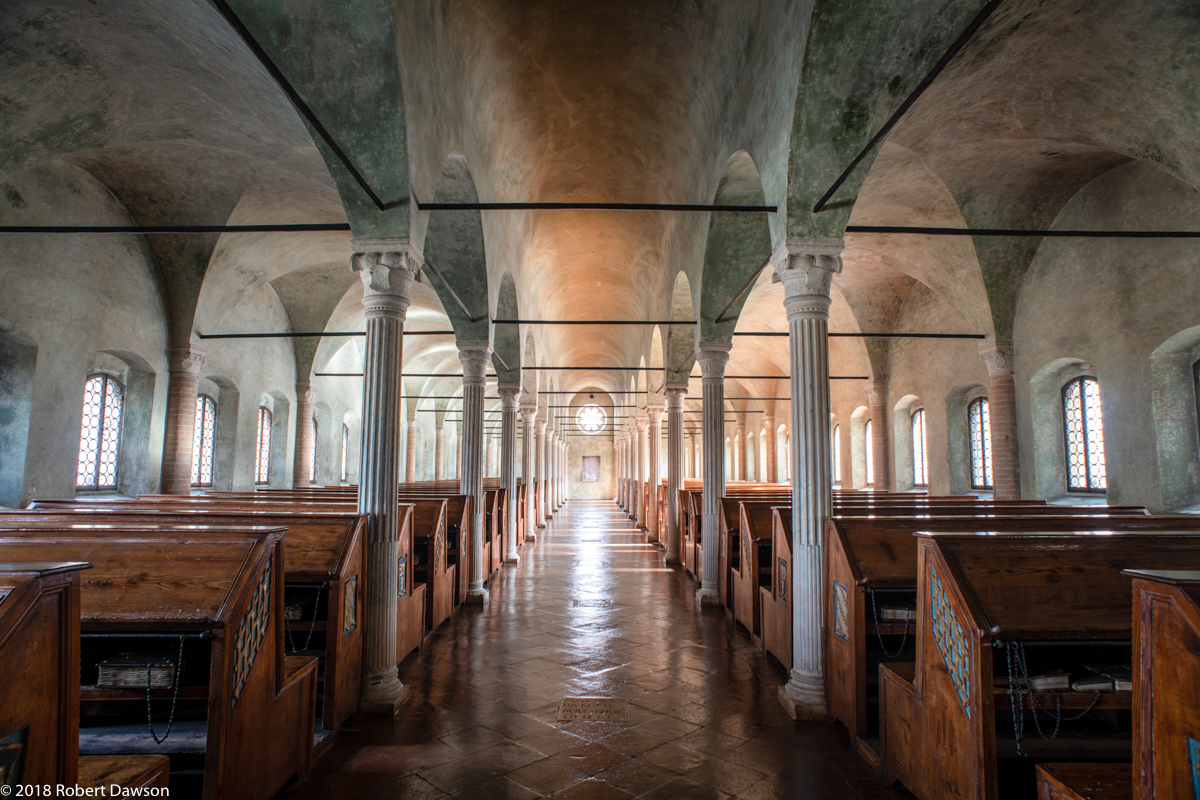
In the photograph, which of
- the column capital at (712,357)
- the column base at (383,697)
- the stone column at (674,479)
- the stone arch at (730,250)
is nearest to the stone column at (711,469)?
the column capital at (712,357)

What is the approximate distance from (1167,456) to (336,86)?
10.0m

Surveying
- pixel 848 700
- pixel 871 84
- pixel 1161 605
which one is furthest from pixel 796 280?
pixel 1161 605

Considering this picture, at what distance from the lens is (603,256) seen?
561 inches

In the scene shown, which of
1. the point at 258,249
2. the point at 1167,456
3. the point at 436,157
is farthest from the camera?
the point at 258,249

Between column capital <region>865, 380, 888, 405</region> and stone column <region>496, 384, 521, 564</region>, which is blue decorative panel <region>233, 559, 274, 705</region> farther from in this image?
column capital <region>865, 380, 888, 405</region>

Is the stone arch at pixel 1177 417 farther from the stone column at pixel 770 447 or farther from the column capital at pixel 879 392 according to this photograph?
the stone column at pixel 770 447

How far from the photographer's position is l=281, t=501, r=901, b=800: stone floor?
133 inches

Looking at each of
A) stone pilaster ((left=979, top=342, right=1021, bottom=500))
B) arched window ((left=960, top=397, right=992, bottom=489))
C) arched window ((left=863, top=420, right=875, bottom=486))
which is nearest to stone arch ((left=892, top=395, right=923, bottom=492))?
arched window ((left=960, top=397, right=992, bottom=489))

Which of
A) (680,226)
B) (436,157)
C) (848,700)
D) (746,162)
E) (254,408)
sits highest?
(680,226)

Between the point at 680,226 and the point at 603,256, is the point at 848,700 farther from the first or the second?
the point at 603,256

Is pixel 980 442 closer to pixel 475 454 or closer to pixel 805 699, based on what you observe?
pixel 475 454

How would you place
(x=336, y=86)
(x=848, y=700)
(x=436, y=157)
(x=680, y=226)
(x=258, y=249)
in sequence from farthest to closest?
(x=258, y=249) → (x=680, y=226) → (x=436, y=157) → (x=336, y=86) → (x=848, y=700)

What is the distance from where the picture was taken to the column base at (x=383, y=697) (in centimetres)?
442

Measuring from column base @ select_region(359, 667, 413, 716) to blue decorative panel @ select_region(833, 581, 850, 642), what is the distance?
9.92 ft
